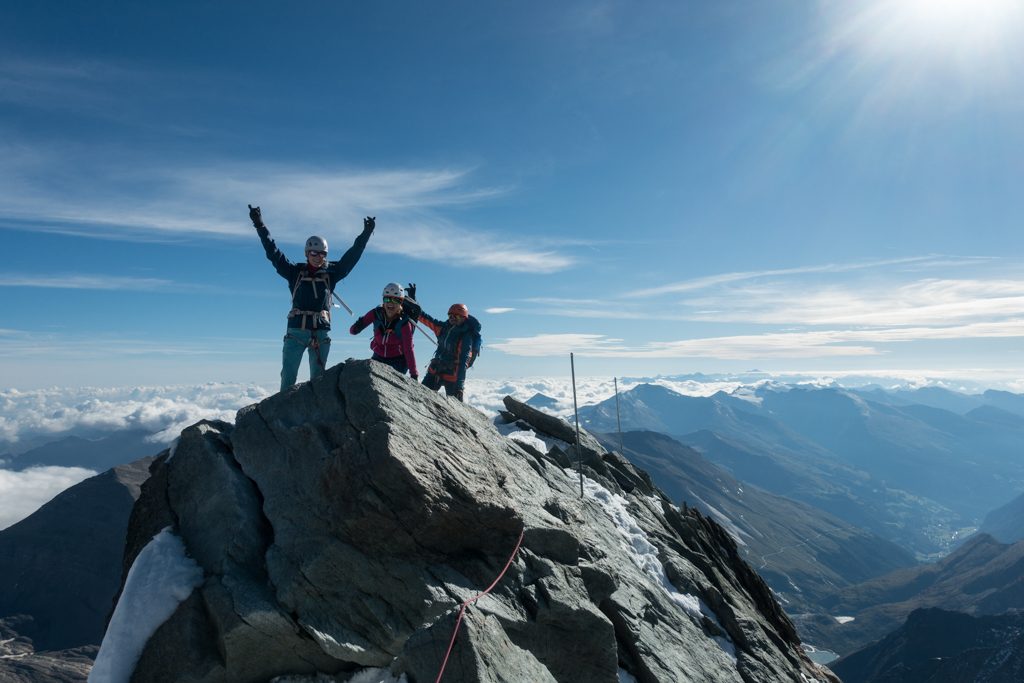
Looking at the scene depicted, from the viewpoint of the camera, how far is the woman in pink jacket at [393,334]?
2012 cm

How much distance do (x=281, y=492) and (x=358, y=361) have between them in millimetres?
4328

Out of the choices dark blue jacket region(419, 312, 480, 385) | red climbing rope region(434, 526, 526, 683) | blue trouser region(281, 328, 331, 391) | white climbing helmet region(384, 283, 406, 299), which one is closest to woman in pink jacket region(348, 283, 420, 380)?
white climbing helmet region(384, 283, 406, 299)

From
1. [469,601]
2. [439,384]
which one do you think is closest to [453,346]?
[439,384]

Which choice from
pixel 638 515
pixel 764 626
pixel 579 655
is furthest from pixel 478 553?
pixel 764 626

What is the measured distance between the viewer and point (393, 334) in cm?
2014

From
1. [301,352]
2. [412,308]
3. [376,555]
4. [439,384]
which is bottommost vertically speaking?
[376,555]

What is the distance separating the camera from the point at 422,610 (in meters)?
11.8

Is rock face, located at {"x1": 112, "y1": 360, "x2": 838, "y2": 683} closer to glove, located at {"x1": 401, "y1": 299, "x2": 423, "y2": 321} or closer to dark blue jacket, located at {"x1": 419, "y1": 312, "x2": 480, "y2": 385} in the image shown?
glove, located at {"x1": 401, "y1": 299, "x2": 423, "y2": 321}

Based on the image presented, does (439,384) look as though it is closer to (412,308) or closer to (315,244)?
(412,308)

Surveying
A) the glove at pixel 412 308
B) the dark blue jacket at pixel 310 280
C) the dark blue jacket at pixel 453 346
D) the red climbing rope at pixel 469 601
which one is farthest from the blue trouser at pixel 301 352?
the red climbing rope at pixel 469 601

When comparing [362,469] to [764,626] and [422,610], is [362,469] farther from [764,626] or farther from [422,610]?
[764,626]

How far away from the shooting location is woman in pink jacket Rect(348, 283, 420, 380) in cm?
2012

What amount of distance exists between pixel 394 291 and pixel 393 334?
5.48ft

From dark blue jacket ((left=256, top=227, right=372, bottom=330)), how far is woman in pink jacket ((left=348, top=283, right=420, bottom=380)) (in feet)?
7.03
